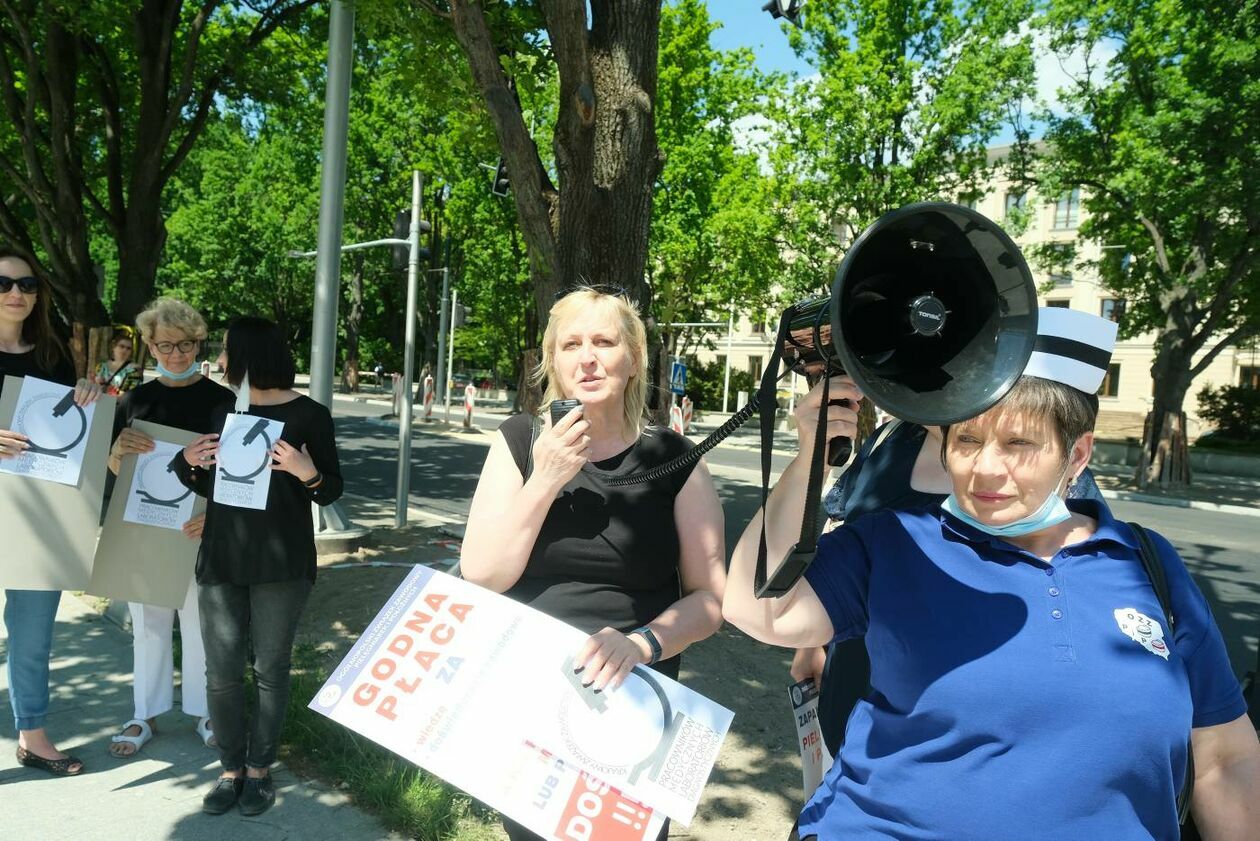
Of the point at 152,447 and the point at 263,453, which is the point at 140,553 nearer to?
the point at 152,447

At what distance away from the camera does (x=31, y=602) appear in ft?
11.8

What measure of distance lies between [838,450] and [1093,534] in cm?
54

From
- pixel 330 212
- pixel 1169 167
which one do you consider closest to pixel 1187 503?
pixel 1169 167

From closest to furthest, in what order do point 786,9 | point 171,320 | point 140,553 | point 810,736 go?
point 810,736 < point 140,553 < point 171,320 < point 786,9

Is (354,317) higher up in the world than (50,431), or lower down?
higher up

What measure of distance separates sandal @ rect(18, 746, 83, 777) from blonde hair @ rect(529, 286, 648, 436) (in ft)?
9.32

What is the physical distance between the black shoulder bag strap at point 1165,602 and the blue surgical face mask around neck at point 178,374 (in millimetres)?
3879

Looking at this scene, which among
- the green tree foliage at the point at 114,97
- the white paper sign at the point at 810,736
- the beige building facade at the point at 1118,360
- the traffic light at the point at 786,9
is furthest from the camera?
the beige building facade at the point at 1118,360

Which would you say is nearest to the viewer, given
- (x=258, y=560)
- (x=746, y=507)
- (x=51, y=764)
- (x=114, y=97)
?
(x=258, y=560)

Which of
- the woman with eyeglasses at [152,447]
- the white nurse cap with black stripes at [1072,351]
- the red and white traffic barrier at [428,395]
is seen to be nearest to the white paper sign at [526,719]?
the white nurse cap with black stripes at [1072,351]

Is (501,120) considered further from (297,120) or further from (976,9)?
(976,9)

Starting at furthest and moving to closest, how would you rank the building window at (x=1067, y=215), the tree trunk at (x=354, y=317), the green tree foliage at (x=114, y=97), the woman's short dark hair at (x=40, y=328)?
the building window at (x=1067, y=215) < the tree trunk at (x=354, y=317) < the green tree foliage at (x=114, y=97) < the woman's short dark hair at (x=40, y=328)

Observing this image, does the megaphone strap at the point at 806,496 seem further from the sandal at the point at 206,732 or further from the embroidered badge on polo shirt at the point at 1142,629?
the sandal at the point at 206,732

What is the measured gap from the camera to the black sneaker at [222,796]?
3398mm
